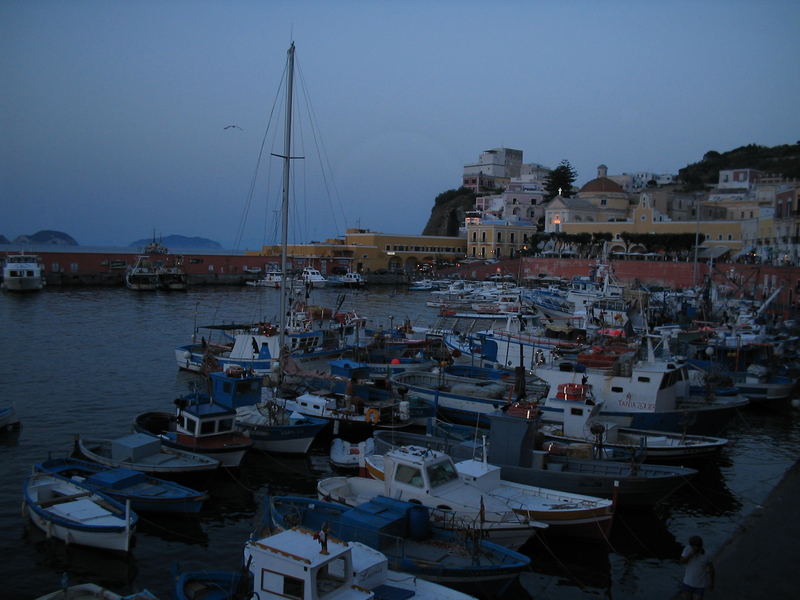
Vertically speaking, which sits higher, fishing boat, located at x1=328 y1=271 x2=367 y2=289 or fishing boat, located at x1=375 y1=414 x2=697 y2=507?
fishing boat, located at x1=328 y1=271 x2=367 y2=289

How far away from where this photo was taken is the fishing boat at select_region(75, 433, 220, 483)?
43.8ft

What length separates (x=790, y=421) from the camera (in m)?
21.0

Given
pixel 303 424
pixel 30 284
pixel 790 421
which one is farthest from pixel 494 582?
pixel 30 284

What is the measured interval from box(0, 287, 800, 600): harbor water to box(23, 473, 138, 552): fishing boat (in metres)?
0.28

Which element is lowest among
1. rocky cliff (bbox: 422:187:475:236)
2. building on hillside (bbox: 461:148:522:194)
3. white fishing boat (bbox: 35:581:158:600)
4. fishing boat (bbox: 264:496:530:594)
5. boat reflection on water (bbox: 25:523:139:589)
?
boat reflection on water (bbox: 25:523:139:589)

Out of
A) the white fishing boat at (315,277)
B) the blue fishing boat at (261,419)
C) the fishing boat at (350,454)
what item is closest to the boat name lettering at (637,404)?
the fishing boat at (350,454)

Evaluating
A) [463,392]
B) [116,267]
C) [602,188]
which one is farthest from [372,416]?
[602,188]

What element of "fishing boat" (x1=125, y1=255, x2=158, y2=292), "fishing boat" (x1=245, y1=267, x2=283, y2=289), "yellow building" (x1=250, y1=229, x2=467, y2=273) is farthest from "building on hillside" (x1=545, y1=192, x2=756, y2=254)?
"fishing boat" (x1=125, y1=255, x2=158, y2=292)

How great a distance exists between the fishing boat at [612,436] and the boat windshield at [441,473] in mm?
4346

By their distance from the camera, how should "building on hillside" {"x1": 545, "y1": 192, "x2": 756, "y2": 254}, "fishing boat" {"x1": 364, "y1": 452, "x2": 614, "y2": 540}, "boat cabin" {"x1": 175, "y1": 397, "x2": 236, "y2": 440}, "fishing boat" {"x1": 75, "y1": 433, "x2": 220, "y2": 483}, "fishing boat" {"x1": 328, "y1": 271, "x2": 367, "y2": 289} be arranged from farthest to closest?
1. "fishing boat" {"x1": 328, "y1": 271, "x2": 367, "y2": 289}
2. "building on hillside" {"x1": 545, "y1": 192, "x2": 756, "y2": 254}
3. "boat cabin" {"x1": 175, "y1": 397, "x2": 236, "y2": 440}
4. "fishing boat" {"x1": 75, "y1": 433, "x2": 220, "y2": 483}
5. "fishing boat" {"x1": 364, "y1": 452, "x2": 614, "y2": 540}

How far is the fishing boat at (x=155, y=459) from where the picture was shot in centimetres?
1334

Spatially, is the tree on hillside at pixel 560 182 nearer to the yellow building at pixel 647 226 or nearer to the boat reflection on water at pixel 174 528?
the yellow building at pixel 647 226

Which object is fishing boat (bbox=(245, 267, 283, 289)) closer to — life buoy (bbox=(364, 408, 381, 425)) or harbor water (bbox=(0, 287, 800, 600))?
harbor water (bbox=(0, 287, 800, 600))

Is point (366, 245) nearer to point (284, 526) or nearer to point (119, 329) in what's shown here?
point (119, 329)
